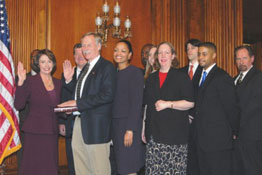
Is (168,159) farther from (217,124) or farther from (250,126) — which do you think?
(250,126)

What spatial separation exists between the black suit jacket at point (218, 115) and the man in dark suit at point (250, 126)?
0.60 meters

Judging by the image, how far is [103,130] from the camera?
120 inches

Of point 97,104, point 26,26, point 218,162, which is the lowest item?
point 218,162

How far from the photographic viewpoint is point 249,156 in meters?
3.88

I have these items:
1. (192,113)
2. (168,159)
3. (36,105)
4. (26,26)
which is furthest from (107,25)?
(168,159)

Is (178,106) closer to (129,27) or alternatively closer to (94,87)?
(94,87)

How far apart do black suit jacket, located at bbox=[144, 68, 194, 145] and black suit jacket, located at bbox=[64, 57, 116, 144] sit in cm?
40

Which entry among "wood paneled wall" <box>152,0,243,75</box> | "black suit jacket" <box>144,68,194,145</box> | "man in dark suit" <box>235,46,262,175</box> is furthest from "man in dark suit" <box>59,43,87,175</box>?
"man in dark suit" <box>235,46,262,175</box>

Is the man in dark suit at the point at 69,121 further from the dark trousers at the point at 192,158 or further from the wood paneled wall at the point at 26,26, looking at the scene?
the dark trousers at the point at 192,158

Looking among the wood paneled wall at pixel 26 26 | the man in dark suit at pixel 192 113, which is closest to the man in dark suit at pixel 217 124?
the man in dark suit at pixel 192 113

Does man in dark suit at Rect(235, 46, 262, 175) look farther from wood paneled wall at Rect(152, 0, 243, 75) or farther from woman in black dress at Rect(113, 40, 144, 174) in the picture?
wood paneled wall at Rect(152, 0, 243, 75)

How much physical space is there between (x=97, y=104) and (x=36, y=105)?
88 centimetres

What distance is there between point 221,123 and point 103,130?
3.81ft

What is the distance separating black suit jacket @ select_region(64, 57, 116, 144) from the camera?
3.01 meters
